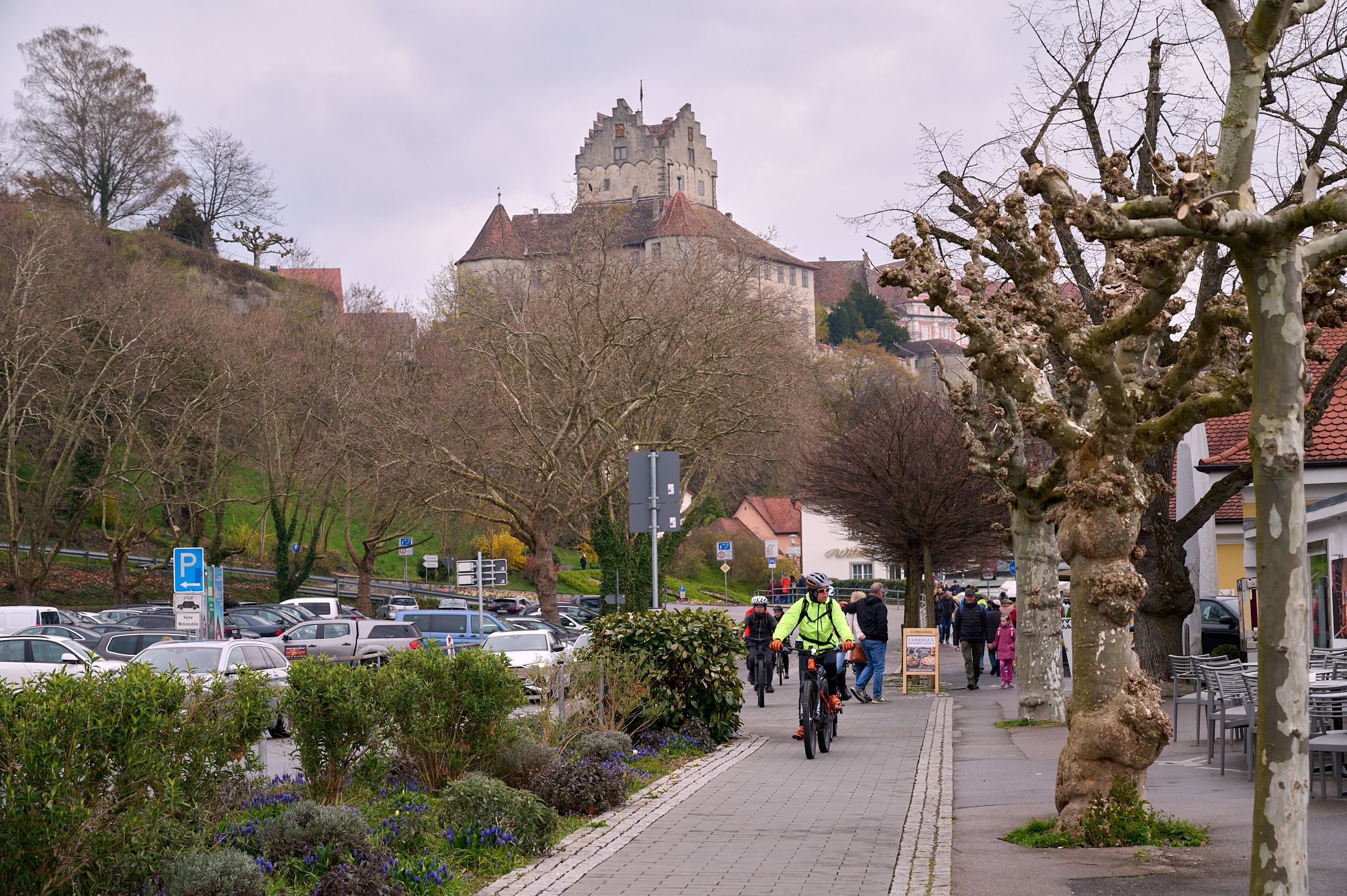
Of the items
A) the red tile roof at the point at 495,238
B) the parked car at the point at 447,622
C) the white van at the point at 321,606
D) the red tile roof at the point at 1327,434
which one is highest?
the red tile roof at the point at 495,238

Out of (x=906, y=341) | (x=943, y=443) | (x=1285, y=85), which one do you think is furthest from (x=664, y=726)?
(x=906, y=341)

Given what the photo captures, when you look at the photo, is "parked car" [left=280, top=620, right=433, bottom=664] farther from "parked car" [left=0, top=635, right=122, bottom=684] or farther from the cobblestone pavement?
the cobblestone pavement

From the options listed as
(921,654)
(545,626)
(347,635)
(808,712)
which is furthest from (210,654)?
(545,626)

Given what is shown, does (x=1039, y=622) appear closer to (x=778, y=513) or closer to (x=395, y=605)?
(x=395, y=605)

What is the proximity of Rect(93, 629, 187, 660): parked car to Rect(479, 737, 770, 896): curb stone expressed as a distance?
1652 cm

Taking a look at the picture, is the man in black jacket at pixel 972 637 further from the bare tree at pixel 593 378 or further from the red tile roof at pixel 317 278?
the red tile roof at pixel 317 278

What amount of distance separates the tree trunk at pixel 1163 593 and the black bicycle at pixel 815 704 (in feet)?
27.0

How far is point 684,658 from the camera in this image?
1523 centimetres

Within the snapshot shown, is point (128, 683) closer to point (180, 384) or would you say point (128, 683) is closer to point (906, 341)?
point (180, 384)

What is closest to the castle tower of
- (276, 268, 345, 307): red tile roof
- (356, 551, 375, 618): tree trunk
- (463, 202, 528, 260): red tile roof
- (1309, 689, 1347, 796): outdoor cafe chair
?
(463, 202, 528, 260): red tile roof

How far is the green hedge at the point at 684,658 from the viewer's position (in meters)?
15.2

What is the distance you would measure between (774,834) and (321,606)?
1673 inches

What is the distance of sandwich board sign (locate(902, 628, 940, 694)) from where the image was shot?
26.0m

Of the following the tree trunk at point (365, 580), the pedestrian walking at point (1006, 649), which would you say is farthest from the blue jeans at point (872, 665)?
the tree trunk at point (365, 580)
